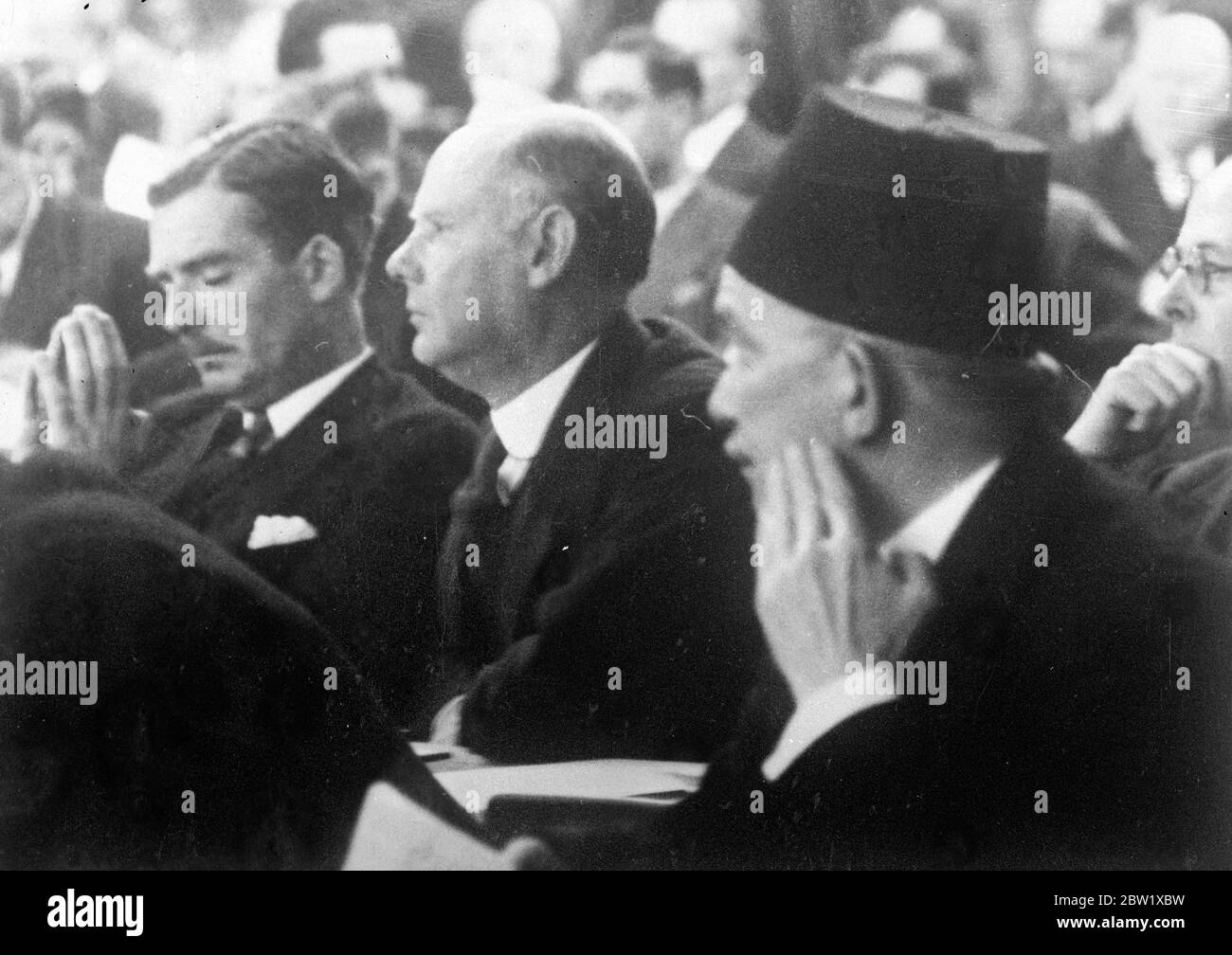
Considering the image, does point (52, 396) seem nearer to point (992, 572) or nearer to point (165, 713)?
point (165, 713)

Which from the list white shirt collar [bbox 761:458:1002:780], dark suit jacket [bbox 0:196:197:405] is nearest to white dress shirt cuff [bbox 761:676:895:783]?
white shirt collar [bbox 761:458:1002:780]

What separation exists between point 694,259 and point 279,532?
1352mm

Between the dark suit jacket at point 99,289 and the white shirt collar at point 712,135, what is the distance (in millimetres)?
1491

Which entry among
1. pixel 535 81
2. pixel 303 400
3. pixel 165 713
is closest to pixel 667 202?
pixel 535 81

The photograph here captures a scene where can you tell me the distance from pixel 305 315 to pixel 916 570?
71.6 inches

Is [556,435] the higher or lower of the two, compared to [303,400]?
lower

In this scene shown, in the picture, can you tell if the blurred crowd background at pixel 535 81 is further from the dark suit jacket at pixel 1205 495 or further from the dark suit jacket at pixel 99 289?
the dark suit jacket at pixel 1205 495

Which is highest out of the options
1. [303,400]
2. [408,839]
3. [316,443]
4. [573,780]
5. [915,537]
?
[303,400]

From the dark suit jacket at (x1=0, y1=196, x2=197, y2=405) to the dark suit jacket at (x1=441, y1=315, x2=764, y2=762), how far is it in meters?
0.90

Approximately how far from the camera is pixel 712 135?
3.74 metres

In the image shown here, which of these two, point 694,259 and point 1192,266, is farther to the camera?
point 1192,266

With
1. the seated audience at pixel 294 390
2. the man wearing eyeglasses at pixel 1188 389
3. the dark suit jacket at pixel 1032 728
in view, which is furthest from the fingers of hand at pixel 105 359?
the man wearing eyeglasses at pixel 1188 389

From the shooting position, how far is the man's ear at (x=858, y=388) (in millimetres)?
3760
